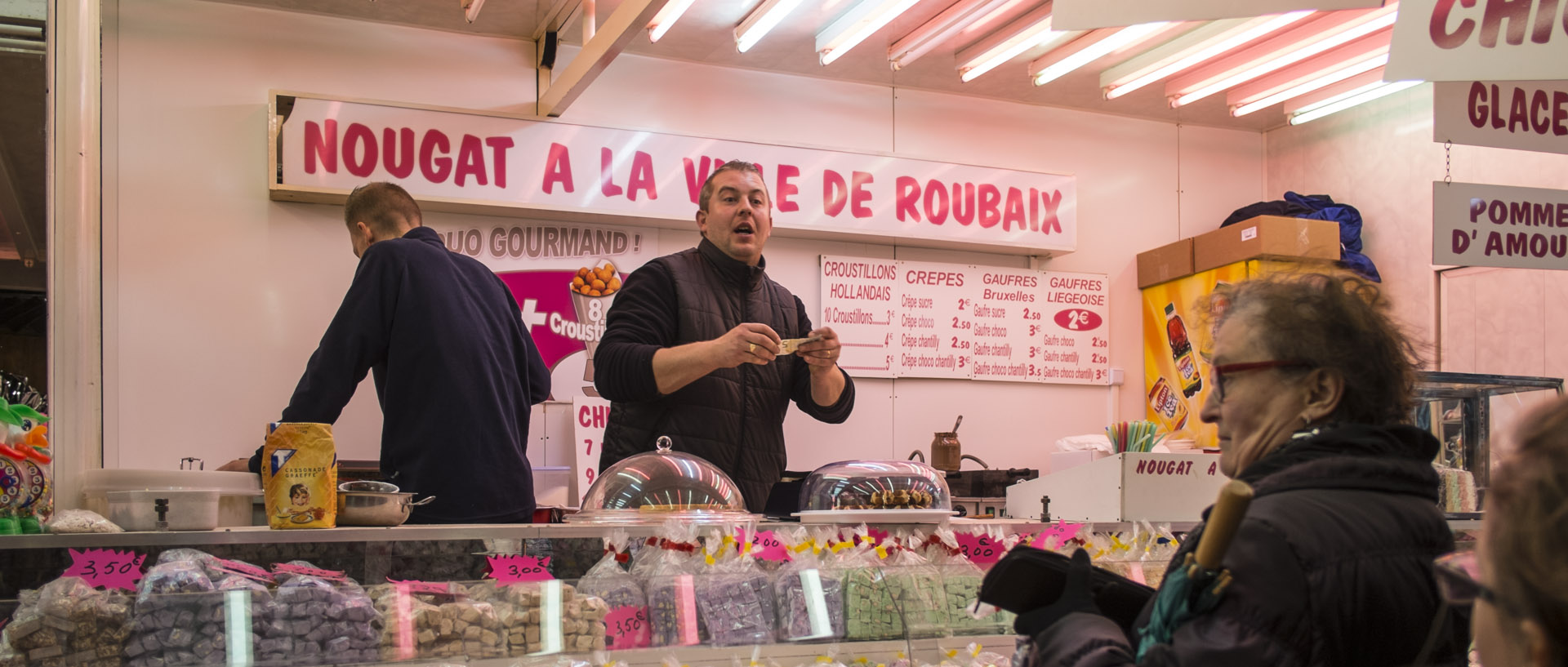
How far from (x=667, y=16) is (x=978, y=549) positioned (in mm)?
3136

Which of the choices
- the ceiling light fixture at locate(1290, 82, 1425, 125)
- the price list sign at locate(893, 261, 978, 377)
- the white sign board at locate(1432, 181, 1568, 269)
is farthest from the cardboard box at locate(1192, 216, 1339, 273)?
the white sign board at locate(1432, 181, 1568, 269)

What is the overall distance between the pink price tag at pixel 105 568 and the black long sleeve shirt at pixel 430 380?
0.89 metres

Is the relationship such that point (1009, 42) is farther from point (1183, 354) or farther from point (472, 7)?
point (472, 7)

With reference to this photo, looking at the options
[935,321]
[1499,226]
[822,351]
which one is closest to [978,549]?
[822,351]

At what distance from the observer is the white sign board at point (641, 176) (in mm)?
5297

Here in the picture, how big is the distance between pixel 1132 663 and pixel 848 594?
107cm

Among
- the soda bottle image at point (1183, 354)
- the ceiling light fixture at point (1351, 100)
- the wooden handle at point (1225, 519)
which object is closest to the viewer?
the wooden handle at point (1225, 519)

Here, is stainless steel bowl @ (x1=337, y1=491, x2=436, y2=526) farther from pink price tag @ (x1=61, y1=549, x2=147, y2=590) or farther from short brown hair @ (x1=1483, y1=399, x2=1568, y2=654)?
short brown hair @ (x1=1483, y1=399, x2=1568, y2=654)

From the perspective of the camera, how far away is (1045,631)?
1392 mm

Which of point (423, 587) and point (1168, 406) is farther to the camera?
point (1168, 406)

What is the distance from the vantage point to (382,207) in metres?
3.58

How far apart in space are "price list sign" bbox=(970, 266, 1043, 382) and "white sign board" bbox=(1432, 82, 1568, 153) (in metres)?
3.39

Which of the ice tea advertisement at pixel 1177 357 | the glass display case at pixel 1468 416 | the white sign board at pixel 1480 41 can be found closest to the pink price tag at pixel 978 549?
the white sign board at pixel 1480 41

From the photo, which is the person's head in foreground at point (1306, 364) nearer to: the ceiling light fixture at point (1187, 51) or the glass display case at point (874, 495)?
the glass display case at point (874, 495)
